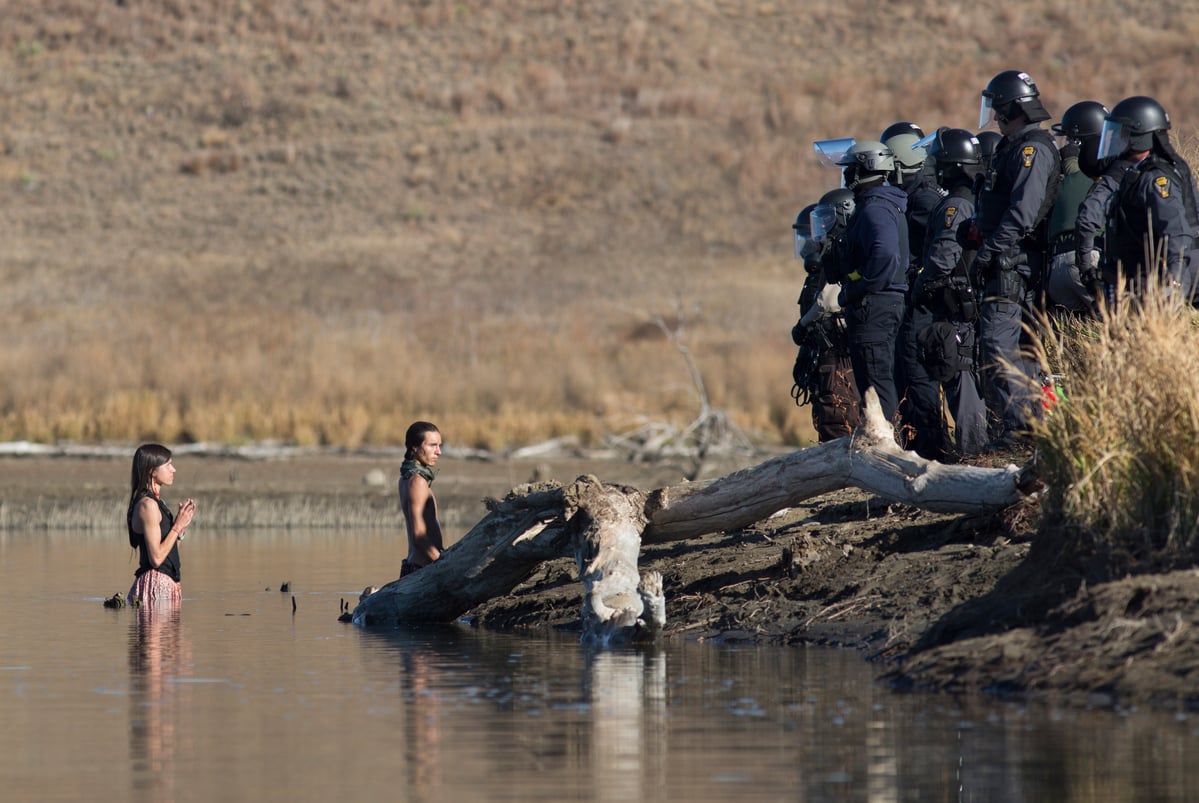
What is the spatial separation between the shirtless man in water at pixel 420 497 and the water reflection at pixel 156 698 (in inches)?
62.5

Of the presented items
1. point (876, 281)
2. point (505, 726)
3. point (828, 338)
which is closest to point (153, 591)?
point (828, 338)

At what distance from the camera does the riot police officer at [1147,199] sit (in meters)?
11.1

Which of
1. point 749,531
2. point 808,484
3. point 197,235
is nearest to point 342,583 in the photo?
point 749,531

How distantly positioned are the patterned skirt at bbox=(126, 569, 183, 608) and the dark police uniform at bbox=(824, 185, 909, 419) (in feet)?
15.9

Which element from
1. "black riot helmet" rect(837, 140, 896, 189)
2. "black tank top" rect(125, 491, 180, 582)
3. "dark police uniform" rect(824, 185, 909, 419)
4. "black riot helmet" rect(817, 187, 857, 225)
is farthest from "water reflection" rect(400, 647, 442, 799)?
"black riot helmet" rect(817, 187, 857, 225)

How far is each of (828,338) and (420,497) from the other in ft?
10.7

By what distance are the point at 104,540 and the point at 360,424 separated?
30.4 ft

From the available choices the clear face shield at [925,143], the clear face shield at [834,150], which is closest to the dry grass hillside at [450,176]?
the clear face shield at [925,143]

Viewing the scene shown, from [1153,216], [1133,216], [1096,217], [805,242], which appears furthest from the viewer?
[805,242]

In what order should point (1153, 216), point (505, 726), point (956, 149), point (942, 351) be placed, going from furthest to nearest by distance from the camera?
1. point (956, 149)
2. point (942, 351)
3. point (1153, 216)
4. point (505, 726)

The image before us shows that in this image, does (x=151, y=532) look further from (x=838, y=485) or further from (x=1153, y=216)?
(x=1153, y=216)

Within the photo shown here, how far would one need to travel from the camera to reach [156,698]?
9.62m

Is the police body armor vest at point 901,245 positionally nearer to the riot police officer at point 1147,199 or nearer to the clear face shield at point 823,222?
the clear face shield at point 823,222

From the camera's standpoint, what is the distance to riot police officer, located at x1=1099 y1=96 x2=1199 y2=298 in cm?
1113
